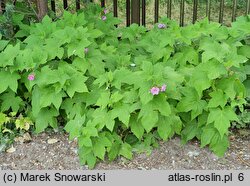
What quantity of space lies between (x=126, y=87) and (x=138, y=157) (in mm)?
576

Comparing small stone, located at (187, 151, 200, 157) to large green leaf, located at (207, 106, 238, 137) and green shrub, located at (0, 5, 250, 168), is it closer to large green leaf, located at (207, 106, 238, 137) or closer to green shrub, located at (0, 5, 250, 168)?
green shrub, located at (0, 5, 250, 168)

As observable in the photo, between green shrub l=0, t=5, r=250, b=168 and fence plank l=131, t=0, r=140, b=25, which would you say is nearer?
green shrub l=0, t=5, r=250, b=168

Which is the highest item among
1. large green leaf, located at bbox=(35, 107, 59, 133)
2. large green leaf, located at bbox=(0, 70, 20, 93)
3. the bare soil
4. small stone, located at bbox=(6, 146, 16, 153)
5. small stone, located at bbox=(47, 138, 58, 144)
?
large green leaf, located at bbox=(0, 70, 20, 93)

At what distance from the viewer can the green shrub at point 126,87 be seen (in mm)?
3656

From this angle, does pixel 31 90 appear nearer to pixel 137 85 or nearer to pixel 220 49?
pixel 137 85

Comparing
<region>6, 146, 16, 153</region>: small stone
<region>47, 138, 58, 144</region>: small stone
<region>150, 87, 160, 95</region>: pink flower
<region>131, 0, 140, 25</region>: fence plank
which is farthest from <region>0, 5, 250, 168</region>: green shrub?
<region>131, 0, 140, 25</region>: fence plank

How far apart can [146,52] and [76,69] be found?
0.84 meters

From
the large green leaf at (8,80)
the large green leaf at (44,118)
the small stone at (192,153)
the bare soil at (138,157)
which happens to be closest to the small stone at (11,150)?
the bare soil at (138,157)

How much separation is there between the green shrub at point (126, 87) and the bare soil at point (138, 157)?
0.08 metres

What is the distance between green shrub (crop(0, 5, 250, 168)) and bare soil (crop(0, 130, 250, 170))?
81 mm

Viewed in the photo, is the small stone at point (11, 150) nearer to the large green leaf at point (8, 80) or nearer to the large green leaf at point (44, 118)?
the large green leaf at point (44, 118)

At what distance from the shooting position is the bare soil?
3717 mm

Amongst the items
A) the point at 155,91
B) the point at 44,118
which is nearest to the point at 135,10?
the point at 44,118

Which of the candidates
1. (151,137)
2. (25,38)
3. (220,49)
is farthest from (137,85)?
(25,38)
